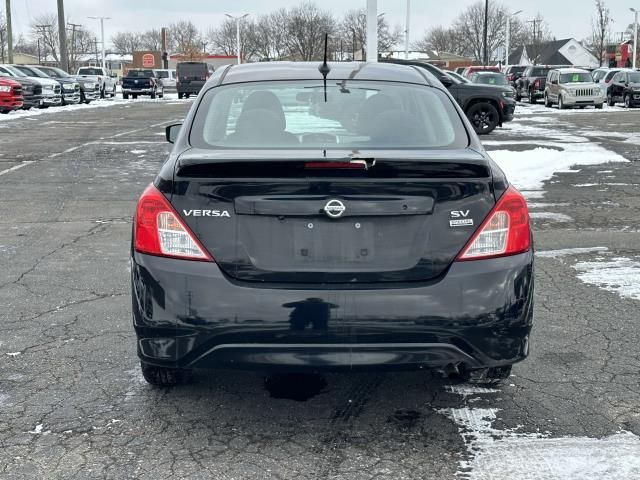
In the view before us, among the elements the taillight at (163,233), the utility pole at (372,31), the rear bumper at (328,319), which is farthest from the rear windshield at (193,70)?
the rear bumper at (328,319)

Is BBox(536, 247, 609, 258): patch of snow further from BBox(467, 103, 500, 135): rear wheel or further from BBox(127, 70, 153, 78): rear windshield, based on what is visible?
BBox(127, 70, 153, 78): rear windshield

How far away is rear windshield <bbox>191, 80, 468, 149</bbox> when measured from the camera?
4168 mm

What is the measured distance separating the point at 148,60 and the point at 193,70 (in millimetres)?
72352

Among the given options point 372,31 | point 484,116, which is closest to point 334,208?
point 372,31

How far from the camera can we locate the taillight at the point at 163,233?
3541 millimetres

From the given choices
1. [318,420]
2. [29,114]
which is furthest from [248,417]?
[29,114]

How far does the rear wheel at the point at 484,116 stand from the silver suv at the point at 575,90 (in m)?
14.5

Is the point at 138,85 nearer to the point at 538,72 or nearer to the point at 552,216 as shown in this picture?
the point at 538,72

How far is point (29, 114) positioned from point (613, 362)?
2996 cm

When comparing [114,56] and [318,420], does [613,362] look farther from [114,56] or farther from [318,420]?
[114,56]

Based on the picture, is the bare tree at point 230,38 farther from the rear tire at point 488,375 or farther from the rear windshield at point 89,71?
the rear tire at point 488,375

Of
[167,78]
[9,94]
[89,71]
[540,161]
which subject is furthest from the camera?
[167,78]

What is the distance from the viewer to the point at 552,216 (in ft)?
31.6

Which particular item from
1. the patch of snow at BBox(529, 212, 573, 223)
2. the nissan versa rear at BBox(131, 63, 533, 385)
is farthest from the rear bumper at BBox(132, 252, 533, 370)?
the patch of snow at BBox(529, 212, 573, 223)
